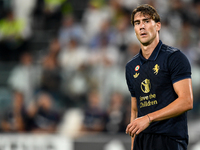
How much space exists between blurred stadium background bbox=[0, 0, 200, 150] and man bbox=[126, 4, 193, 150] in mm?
3814

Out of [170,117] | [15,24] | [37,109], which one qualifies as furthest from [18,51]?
[170,117]

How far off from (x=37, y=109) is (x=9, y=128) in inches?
29.0

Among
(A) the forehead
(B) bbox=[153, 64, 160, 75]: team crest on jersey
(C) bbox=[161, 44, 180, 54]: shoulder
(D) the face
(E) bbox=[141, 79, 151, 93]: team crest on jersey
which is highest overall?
(A) the forehead

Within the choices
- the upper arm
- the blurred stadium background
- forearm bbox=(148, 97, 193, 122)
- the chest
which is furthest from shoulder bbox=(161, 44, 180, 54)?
the blurred stadium background

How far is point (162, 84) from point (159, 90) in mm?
68

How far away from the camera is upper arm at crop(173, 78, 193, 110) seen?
329 cm

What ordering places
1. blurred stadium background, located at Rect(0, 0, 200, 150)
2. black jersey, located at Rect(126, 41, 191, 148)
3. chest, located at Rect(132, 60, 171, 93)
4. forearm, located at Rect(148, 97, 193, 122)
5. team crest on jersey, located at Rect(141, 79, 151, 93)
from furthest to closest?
blurred stadium background, located at Rect(0, 0, 200, 150) → team crest on jersey, located at Rect(141, 79, 151, 93) → chest, located at Rect(132, 60, 171, 93) → black jersey, located at Rect(126, 41, 191, 148) → forearm, located at Rect(148, 97, 193, 122)

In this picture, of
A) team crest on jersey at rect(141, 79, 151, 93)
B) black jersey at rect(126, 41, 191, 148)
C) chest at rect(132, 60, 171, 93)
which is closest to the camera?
black jersey at rect(126, 41, 191, 148)

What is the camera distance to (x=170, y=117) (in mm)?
3328

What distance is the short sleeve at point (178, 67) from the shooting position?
337 centimetres

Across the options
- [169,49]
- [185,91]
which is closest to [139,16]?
[169,49]

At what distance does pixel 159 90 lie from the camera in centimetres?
359

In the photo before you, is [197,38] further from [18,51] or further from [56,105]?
[18,51]

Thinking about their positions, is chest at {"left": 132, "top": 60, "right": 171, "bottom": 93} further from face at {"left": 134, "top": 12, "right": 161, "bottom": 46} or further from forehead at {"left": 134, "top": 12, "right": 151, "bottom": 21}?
forehead at {"left": 134, "top": 12, "right": 151, "bottom": 21}
